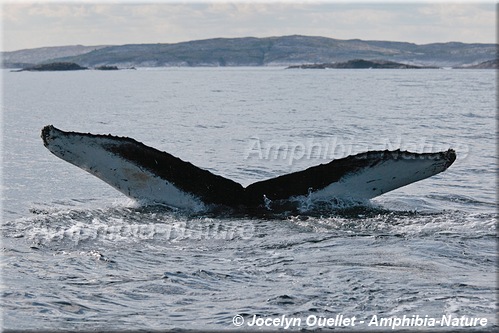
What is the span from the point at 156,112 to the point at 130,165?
2734 centimetres

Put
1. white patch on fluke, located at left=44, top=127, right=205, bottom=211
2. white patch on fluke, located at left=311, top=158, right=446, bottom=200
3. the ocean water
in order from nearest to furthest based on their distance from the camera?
the ocean water < white patch on fluke, located at left=311, top=158, right=446, bottom=200 < white patch on fluke, located at left=44, top=127, right=205, bottom=211

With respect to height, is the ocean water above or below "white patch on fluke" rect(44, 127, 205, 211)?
below

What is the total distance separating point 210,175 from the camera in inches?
356

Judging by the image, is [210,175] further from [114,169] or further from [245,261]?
[245,261]

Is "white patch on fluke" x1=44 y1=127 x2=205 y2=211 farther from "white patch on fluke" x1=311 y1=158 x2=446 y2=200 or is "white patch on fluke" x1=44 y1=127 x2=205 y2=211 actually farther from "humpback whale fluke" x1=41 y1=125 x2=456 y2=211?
"white patch on fluke" x1=311 y1=158 x2=446 y2=200

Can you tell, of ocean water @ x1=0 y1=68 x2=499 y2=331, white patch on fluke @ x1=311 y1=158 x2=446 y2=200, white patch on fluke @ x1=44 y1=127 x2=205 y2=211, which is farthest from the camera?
white patch on fluke @ x1=44 y1=127 x2=205 y2=211

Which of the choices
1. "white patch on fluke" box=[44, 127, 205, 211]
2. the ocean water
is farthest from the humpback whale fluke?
the ocean water

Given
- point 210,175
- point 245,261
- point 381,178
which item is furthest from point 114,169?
point 381,178

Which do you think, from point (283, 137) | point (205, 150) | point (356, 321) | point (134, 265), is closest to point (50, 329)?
point (134, 265)

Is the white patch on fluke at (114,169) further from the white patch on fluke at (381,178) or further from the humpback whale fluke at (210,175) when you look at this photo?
the white patch on fluke at (381,178)

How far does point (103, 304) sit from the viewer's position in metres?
6.23

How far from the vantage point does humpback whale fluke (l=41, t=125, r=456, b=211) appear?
8266 millimetres

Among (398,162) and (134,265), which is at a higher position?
(398,162)

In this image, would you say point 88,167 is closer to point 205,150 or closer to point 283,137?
point 205,150
